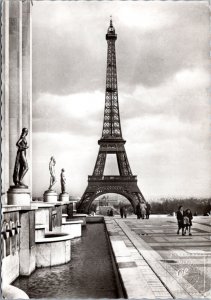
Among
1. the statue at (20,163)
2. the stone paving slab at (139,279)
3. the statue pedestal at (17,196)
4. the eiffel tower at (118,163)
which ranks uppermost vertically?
the eiffel tower at (118,163)

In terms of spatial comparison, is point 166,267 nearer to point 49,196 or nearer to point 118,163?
point 49,196

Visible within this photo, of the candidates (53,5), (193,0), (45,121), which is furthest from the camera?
(45,121)

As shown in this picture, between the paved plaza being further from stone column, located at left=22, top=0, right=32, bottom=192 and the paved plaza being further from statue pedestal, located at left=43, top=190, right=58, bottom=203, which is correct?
stone column, located at left=22, top=0, right=32, bottom=192

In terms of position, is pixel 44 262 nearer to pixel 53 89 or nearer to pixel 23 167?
pixel 23 167

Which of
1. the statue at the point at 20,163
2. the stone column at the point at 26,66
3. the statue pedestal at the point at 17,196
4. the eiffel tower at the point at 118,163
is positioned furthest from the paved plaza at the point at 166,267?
the eiffel tower at the point at 118,163

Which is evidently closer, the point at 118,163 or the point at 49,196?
the point at 49,196

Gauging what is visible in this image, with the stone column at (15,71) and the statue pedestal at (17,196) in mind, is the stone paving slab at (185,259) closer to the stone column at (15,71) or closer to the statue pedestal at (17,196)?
the statue pedestal at (17,196)

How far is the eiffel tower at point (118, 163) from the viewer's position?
1912 inches

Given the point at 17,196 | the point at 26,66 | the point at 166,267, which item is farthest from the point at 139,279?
the point at 26,66

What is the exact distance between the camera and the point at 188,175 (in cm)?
1535

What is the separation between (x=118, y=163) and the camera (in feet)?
173

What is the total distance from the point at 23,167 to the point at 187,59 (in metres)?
5.81

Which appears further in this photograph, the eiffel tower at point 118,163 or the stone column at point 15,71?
the eiffel tower at point 118,163

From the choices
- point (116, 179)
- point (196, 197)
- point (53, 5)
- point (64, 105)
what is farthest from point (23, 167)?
point (116, 179)
